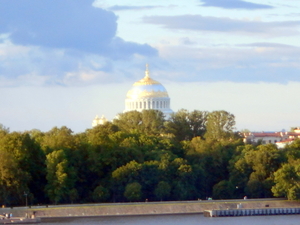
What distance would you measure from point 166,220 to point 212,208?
8325 mm

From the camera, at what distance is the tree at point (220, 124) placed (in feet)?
350

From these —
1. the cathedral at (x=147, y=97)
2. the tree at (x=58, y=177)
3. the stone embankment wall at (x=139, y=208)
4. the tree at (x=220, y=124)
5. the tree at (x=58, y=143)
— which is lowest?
the stone embankment wall at (x=139, y=208)

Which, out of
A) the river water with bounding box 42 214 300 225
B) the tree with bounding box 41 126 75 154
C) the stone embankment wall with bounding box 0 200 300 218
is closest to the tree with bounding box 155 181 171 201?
the stone embankment wall with bounding box 0 200 300 218

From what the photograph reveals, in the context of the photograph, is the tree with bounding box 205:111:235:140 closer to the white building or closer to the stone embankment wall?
the stone embankment wall

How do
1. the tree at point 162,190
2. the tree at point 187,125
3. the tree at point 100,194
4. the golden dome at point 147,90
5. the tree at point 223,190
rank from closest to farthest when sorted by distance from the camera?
the tree at point 100,194
the tree at point 162,190
the tree at point 223,190
the tree at point 187,125
the golden dome at point 147,90

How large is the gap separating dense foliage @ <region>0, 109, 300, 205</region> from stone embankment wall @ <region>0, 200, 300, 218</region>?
2.34 meters

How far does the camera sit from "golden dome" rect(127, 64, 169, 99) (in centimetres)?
16475

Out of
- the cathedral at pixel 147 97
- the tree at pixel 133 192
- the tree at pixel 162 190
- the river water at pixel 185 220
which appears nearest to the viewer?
the river water at pixel 185 220

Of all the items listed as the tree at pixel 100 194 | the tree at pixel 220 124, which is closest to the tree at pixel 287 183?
the tree at pixel 100 194

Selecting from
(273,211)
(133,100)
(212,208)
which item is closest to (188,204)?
(212,208)

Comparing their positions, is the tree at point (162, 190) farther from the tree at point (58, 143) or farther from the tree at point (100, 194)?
the tree at point (58, 143)

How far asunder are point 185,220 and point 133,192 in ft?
33.3

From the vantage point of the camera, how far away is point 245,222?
2830 inches

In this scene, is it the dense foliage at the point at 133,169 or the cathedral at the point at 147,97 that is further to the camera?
the cathedral at the point at 147,97
